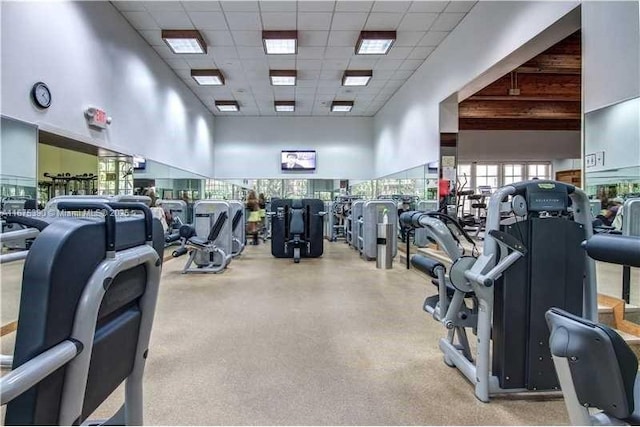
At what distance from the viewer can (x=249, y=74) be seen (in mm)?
8945

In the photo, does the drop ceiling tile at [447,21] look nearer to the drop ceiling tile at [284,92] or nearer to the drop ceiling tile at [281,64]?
the drop ceiling tile at [281,64]

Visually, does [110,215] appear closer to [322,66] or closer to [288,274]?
[288,274]

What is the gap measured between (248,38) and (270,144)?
19.7ft

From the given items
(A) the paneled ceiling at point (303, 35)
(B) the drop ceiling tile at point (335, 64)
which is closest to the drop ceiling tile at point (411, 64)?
(A) the paneled ceiling at point (303, 35)

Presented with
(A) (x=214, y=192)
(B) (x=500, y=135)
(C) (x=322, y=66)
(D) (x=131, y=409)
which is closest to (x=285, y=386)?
(D) (x=131, y=409)

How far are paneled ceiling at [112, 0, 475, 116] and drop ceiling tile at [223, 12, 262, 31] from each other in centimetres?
2

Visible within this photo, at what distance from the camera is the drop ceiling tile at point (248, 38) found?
22.4ft

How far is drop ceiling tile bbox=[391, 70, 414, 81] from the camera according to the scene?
28.9ft

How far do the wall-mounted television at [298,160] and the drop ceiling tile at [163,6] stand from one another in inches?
279

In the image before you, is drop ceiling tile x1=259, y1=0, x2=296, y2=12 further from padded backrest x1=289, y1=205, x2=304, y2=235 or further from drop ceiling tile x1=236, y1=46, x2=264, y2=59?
padded backrest x1=289, y1=205, x2=304, y2=235

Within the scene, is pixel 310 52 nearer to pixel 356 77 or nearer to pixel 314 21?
pixel 314 21

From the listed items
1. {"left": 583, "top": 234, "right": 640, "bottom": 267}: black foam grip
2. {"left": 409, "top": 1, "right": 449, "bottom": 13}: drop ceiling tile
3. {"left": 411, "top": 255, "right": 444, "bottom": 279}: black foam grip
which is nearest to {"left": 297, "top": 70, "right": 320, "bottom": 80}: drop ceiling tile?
{"left": 409, "top": 1, "right": 449, "bottom": 13}: drop ceiling tile

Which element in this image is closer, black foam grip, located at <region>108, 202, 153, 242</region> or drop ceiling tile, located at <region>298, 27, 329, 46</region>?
black foam grip, located at <region>108, 202, 153, 242</region>

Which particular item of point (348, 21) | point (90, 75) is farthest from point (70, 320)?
point (348, 21)
